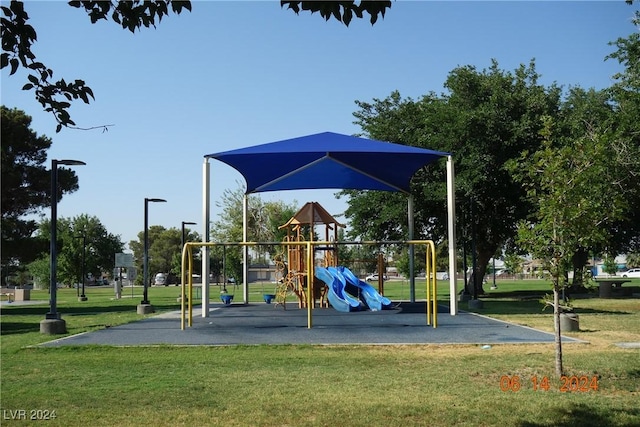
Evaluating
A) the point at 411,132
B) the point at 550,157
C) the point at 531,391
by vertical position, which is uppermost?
the point at 411,132

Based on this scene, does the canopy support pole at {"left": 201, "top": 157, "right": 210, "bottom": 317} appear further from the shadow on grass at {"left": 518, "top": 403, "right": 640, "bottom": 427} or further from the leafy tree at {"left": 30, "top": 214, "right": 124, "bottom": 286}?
the leafy tree at {"left": 30, "top": 214, "right": 124, "bottom": 286}

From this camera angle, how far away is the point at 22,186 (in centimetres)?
2575

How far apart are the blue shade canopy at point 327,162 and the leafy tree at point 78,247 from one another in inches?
1070

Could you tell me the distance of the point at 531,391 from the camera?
277 inches

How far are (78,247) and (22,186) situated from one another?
1990cm

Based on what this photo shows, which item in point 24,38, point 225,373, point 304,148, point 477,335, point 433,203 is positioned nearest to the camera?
point 24,38

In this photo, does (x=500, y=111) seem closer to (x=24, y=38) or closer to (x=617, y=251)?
(x=617, y=251)

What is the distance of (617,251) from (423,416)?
3016cm

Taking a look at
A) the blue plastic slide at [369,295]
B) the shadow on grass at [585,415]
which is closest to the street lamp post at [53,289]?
the blue plastic slide at [369,295]

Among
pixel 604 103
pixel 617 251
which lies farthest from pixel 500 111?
pixel 617 251

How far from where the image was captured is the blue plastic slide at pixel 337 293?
18203 millimetres

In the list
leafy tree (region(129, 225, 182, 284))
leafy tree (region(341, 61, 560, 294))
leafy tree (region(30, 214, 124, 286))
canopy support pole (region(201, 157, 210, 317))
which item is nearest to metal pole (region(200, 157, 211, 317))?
canopy support pole (region(201, 157, 210, 317))

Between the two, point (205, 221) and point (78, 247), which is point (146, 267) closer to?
point (205, 221)
